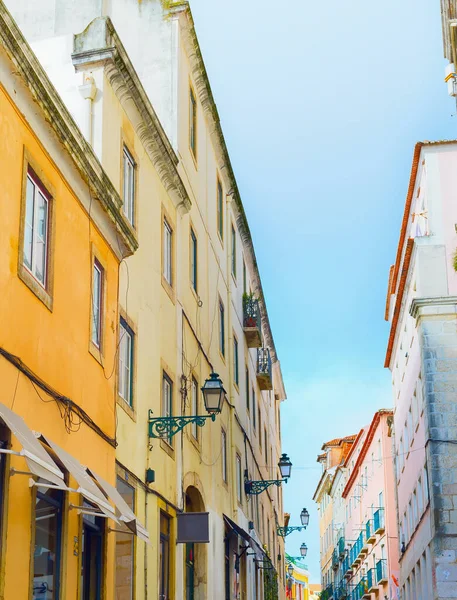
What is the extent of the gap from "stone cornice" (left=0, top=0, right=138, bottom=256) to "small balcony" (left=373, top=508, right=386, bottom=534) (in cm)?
3836

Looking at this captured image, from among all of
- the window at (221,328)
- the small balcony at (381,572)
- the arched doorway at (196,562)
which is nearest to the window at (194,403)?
the arched doorway at (196,562)

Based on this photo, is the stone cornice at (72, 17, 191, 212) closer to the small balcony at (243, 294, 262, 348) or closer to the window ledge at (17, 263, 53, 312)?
the window ledge at (17, 263, 53, 312)

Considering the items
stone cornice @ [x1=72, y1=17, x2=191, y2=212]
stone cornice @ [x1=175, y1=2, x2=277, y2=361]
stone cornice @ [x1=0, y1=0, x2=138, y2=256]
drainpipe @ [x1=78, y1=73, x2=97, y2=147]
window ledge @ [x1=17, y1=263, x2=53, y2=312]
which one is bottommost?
window ledge @ [x1=17, y1=263, x2=53, y2=312]

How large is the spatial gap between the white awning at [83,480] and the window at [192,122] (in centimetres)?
1309

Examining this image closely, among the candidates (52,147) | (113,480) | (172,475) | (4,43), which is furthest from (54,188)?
(172,475)

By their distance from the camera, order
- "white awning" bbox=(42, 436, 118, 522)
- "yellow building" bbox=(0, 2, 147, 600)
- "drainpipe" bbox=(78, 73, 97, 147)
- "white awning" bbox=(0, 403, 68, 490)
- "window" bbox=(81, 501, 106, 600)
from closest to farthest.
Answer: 1. "white awning" bbox=(0, 403, 68, 490)
2. "yellow building" bbox=(0, 2, 147, 600)
3. "white awning" bbox=(42, 436, 118, 522)
4. "window" bbox=(81, 501, 106, 600)
5. "drainpipe" bbox=(78, 73, 97, 147)

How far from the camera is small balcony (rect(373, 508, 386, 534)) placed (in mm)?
50303

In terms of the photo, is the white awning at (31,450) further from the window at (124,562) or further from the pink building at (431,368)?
the pink building at (431,368)

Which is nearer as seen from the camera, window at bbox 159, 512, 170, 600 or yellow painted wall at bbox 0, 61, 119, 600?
yellow painted wall at bbox 0, 61, 119, 600

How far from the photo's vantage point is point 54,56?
17266 millimetres

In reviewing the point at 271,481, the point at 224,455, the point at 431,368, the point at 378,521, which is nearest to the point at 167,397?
the point at 224,455

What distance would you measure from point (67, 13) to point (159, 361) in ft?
22.4

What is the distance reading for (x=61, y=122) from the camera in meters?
11.8

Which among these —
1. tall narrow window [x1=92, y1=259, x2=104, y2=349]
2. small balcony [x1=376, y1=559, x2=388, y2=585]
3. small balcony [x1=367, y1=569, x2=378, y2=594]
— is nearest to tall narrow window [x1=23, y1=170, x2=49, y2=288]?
tall narrow window [x1=92, y1=259, x2=104, y2=349]
